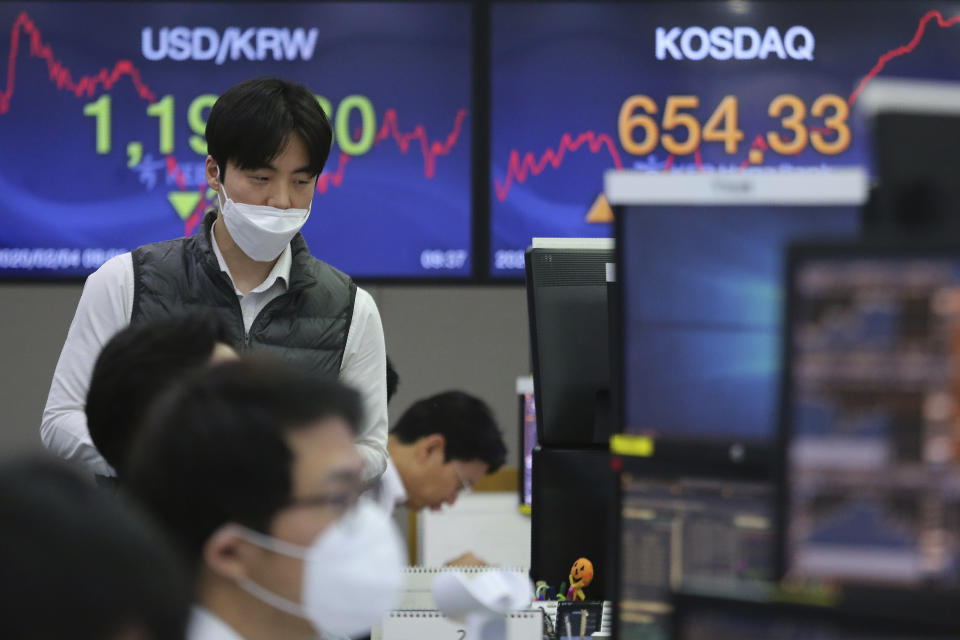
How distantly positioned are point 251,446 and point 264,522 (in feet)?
0.24

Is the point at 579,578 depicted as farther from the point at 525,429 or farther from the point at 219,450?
the point at 525,429

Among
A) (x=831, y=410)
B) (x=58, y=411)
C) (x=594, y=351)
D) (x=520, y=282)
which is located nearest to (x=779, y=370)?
(x=831, y=410)

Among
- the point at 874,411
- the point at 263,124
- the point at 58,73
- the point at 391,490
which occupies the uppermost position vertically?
the point at 58,73

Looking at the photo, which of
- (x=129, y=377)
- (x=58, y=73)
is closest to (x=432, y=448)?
(x=58, y=73)

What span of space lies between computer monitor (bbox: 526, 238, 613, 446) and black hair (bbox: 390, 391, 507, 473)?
1.28 meters

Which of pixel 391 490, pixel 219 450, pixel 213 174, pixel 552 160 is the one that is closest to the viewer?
pixel 219 450

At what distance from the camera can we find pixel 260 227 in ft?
6.34

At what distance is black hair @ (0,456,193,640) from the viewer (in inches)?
24.4

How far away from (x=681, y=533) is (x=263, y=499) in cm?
36

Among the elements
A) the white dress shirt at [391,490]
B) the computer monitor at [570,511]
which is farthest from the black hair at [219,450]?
the white dress shirt at [391,490]

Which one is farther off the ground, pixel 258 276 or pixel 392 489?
pixel 258 276

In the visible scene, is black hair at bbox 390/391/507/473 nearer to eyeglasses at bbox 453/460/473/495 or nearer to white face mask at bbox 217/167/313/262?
eyeglasses at bbox 453/460/473/495

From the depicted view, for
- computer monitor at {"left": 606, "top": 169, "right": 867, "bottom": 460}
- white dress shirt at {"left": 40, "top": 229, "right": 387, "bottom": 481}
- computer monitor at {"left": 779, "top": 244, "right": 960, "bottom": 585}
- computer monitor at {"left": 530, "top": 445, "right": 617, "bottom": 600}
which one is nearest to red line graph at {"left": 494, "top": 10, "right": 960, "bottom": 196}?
white dress shirt at {"left": 40, "top": 229, "right": 387, "bottom": 481}

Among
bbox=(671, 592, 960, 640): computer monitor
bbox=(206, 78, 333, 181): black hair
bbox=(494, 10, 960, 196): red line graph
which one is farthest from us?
bbox=(494, 10, 960, 196): red line graph
